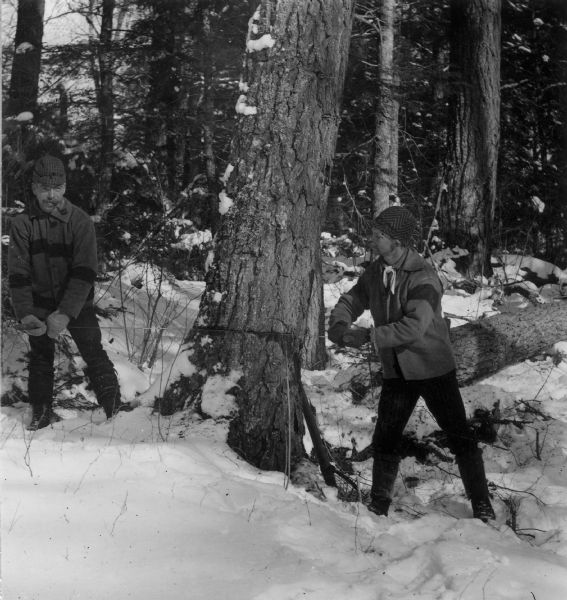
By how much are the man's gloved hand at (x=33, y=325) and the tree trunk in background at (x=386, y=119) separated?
545cm

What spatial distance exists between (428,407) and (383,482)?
51 centimetres

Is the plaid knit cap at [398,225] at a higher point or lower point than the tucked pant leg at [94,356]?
higher

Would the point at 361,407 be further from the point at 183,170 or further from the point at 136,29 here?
the point at 183,170

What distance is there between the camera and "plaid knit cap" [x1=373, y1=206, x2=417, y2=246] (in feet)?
12.3

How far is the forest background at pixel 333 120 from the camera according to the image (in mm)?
8805

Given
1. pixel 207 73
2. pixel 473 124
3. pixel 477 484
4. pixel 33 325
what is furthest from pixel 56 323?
pixel 207 73

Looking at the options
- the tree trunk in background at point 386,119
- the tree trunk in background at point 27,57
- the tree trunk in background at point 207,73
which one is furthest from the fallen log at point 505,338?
the tree trunk in background at point 207,73

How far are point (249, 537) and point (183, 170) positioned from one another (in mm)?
13142

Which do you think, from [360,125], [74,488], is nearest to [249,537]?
[74,488]

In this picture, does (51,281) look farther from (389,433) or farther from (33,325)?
(389,433)

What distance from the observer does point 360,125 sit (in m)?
14.2

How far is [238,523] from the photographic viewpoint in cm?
303

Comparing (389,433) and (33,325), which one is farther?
(33,325)

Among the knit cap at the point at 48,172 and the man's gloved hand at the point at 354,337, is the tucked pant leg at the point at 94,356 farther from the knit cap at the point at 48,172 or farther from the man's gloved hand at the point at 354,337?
the man's gloved hand at the point at 354,337
